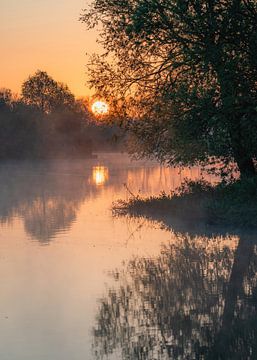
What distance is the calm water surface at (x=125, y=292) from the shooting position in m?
10.8

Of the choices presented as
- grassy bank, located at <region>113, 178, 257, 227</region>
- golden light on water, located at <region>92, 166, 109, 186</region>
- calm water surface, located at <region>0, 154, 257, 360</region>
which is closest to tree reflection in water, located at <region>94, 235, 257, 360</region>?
calm water surface, located at <region>0, 154, 257, 360</region>

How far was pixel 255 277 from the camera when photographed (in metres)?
16.0

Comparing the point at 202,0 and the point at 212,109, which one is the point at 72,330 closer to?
the point at 212,109

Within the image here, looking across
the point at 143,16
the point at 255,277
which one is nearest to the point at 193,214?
the point at 143,16

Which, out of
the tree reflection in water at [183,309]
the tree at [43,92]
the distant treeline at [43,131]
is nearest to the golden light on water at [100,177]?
the distant treeline at [43,131]

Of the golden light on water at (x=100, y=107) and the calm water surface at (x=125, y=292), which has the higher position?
the golden light on water at (x=100, y=107)

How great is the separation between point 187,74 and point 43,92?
373 ft

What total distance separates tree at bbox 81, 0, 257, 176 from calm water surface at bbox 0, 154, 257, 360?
14.5 feet

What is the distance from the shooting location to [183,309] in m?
13.0

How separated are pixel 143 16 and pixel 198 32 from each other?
6.56 feet

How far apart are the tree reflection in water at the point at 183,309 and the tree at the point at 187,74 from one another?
7621 mm

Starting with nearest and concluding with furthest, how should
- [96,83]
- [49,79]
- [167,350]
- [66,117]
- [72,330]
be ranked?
[167,350] → [72,330] → [96,83] → [66,117] → [49,79]

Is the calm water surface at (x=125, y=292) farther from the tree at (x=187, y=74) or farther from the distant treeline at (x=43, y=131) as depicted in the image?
the distant treeline at (x=43, y=131)

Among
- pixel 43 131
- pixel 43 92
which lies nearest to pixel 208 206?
pixel 43 131
